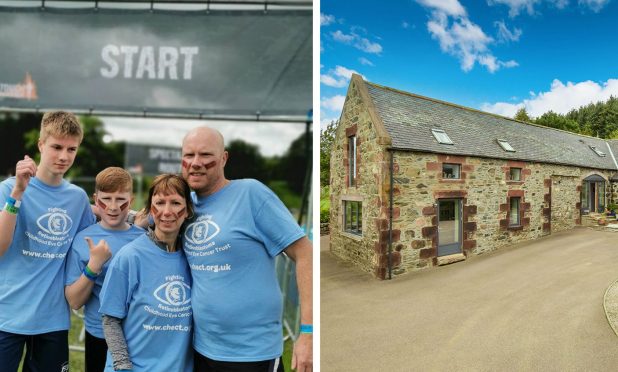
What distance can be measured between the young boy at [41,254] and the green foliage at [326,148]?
800 millimetres

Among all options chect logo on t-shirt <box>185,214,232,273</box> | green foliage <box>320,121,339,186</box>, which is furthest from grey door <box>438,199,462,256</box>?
chect logo on t-shirt <box>185,214,232,273</box>

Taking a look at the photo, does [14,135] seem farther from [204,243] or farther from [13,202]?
[204,243]

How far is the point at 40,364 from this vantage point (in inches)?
53.4

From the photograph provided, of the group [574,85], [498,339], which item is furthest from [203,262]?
[574,85]

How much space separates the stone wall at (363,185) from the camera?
1.36 meters

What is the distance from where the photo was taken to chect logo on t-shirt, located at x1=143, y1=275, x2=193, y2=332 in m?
1.21

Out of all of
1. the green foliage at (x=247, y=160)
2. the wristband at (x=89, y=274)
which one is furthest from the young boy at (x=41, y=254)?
the green foliage at (x=247, y=160)

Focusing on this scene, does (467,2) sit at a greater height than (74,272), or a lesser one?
greater

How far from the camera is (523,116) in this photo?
4.62 ft

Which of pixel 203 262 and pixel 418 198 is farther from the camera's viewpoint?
pixel 418 198

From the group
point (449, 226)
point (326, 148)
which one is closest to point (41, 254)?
point (326, 148)

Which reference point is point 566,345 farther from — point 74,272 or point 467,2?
point 74,272

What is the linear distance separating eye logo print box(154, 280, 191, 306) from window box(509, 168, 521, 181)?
1.11 m

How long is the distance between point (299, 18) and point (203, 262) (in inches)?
104
